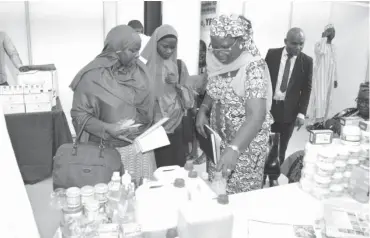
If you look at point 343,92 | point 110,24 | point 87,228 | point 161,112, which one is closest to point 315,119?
point 343,92

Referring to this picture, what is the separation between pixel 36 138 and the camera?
3396 mm

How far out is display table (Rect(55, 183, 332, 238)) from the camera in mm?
1403

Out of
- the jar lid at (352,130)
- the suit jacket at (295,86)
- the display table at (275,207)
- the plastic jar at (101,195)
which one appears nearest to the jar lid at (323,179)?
the display table at (275,207)

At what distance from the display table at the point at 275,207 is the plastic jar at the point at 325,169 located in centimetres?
14

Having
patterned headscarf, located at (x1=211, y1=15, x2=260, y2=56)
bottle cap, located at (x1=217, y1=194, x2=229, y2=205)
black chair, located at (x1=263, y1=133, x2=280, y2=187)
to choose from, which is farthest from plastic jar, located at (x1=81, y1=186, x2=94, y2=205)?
black chair, located at (x1=263, y1=133, x2=280, y2=187)

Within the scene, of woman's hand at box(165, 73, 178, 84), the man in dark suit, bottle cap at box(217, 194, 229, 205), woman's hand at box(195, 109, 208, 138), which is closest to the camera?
bottle cap at box(217, 194, 229, 205)

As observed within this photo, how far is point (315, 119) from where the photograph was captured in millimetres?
5633

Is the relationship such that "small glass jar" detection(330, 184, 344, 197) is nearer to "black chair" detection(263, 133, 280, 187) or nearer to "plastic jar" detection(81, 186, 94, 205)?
"black chair" detection(263, 133, 280, 187)

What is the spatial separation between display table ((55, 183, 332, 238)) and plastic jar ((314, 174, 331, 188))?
0.08 metres

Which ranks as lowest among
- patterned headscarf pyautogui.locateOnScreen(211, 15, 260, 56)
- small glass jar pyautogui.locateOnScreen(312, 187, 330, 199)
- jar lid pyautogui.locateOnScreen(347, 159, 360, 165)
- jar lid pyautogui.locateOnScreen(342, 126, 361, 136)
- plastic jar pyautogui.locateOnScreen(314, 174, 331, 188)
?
small glass jar pyautogui.locateOnScreen(312, 187, 330, 199)

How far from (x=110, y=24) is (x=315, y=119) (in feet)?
11.4

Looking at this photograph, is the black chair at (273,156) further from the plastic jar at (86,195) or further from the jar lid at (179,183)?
the plastic jar at (86,195)

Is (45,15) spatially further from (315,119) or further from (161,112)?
(315,119)

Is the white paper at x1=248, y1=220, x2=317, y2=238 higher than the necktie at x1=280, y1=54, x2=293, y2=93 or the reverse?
the reverse
